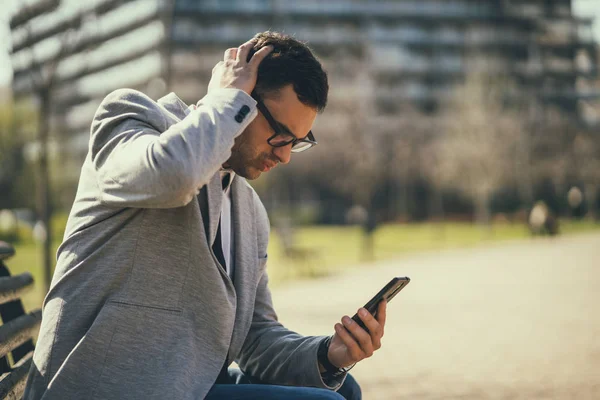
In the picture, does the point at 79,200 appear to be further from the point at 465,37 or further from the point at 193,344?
the point at 465,37

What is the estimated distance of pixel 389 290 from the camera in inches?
94.9

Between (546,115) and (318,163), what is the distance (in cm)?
1891

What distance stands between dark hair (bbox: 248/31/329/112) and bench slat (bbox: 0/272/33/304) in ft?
4.04

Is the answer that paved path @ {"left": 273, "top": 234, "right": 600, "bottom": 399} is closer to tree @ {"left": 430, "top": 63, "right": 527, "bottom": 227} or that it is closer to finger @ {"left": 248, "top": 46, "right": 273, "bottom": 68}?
finger @ {"left": 248, "top": 46, "right": 273, "bottom": 68}

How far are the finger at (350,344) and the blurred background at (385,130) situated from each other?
3.16 meters

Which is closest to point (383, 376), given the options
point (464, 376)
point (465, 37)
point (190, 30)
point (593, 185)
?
point (464, 376)

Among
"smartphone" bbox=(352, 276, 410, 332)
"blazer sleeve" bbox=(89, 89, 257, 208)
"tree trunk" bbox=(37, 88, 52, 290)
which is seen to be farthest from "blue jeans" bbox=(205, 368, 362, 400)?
"tree trunk" bbox=(37, 88, 52, 290)

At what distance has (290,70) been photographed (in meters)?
2.34

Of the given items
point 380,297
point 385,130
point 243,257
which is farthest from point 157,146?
point 385,130

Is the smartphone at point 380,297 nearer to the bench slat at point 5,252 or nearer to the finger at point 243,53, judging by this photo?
the finger at point 243,53

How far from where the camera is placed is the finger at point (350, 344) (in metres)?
2.39

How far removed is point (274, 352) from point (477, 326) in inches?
258

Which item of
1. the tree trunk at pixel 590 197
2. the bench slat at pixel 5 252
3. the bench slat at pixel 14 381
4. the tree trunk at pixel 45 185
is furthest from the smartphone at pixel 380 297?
the tree trunk at pixel 590 197

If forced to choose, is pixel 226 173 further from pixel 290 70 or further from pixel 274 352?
pixel 274 352
